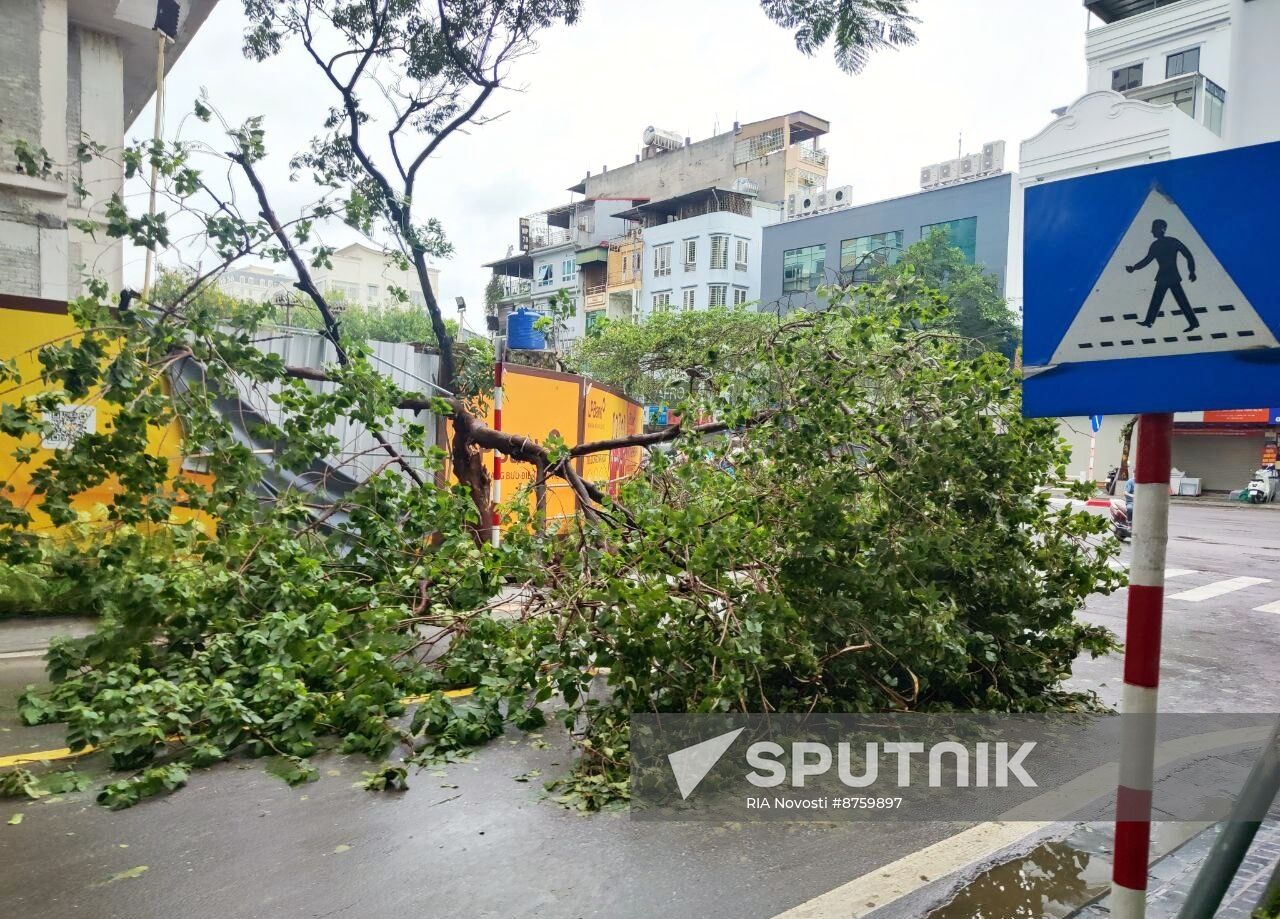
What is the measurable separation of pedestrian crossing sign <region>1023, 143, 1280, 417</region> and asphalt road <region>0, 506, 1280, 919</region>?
2.06 m

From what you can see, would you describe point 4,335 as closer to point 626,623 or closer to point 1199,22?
point 626,623

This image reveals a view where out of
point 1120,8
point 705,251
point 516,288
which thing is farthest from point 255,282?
point 1120,8

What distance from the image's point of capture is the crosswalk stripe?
401 inches

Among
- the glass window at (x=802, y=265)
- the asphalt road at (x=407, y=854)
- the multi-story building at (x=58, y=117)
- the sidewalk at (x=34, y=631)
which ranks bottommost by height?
the sidewalk at (x=34, y=631)

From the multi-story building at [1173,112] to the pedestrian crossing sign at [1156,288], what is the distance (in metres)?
28.8

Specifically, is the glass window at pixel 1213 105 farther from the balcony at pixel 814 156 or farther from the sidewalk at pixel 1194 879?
the sidewalk at pixel 1194 879

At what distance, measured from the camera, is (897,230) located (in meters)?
37.9

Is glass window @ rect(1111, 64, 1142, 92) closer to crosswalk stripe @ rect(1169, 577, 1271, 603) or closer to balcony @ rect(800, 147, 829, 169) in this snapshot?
balcony @ rect(800, 147, 829, 169)

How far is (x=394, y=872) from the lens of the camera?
3236mm

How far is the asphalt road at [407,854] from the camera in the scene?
3029 millimetres

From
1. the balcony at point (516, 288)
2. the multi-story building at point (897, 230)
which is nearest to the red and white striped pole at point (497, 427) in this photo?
the multi-story building at point (897, 230)

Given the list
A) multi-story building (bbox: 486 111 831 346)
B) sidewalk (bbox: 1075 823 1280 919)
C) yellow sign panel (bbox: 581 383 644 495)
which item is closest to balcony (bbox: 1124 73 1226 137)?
multi-story building (bbox: 486 111 831 346)

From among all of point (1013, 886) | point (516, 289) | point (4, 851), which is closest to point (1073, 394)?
point (1013, 886)

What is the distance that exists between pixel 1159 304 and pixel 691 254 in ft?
146
